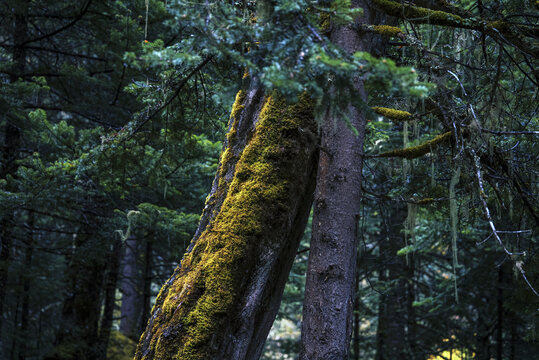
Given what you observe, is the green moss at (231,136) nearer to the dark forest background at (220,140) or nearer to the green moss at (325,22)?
the dark forest background at (220,140)

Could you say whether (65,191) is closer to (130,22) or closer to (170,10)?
(130,22)

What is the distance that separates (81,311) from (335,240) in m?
8.27

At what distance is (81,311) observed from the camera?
9.76 metres

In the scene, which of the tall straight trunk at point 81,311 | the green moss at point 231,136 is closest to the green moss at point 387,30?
the green moss at point 231,136

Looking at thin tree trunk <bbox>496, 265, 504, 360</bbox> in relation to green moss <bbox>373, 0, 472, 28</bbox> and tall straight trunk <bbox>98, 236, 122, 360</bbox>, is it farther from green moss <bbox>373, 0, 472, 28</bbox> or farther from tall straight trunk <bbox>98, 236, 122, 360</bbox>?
tall straight trunk <bbox>98, 236, 122, 360</bbox>

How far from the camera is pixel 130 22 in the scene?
719cm

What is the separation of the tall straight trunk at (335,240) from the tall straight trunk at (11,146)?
6.07 meters

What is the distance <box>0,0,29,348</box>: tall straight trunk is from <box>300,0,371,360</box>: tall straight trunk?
607 cm

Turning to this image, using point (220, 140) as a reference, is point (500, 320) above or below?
below

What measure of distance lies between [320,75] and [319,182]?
1.04 meters

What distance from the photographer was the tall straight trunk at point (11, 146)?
768 centimetres

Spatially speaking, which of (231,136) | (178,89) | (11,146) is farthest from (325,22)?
(11,146)

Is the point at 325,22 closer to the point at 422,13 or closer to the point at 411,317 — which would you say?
the point at 422,13

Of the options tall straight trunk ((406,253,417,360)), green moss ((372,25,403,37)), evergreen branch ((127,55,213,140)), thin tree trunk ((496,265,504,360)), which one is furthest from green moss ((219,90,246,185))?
tall straight trunk ((406,253,417,360))
